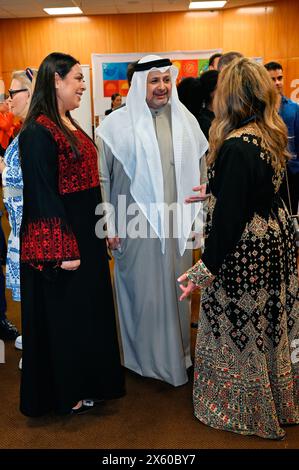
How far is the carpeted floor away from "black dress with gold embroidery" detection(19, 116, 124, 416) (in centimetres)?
9

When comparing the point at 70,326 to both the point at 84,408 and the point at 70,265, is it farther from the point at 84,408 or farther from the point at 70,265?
the point at 84,408

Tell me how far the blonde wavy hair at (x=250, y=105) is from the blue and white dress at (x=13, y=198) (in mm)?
1080

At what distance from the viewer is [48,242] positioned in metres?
2.04

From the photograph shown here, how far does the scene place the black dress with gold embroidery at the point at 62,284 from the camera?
79.9 inches

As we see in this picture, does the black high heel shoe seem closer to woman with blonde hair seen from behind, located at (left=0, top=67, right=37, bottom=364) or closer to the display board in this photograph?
woman with blonde hair seen from behind, located at (left=0, top=67, right=37, bottom=364)

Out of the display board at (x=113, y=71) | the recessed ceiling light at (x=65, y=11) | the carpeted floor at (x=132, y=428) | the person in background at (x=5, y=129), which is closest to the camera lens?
the carpeted floor at (x=132, y=428)

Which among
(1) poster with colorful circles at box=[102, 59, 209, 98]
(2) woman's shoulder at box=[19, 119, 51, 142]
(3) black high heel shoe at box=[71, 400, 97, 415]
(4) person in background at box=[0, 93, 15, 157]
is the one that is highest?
(1) poster with colorful circles at box=[102, 59, 209, 98]

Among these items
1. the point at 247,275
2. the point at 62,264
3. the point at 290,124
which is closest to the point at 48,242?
the point at 62,264

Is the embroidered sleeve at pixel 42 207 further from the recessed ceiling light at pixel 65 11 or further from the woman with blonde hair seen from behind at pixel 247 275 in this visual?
the recessed ceiling light at pixel 65 11

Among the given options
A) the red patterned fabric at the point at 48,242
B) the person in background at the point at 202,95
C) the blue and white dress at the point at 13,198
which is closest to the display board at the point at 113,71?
the person in background at the point at 202,95

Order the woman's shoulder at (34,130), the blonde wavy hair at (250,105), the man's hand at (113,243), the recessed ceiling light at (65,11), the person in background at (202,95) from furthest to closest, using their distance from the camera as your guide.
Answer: the recessed ceiling light at (65,11) < the person in background at (202,95) < the man's hand at (113,243) < the woman's shoulder at (34,130) < the blonde wavy hair at (250,105)

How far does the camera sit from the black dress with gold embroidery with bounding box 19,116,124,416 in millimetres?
2029

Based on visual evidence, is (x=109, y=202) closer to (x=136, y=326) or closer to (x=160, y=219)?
(x=160, y=219)

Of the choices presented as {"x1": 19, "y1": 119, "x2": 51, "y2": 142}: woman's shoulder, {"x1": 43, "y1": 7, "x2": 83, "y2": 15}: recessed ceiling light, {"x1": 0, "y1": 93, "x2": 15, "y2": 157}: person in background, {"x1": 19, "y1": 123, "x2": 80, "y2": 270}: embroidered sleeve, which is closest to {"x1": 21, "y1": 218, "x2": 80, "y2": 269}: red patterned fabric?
{"x1": 19, "y1": 123, "x2": 80, "y2": 270}: embroidered sleeve
